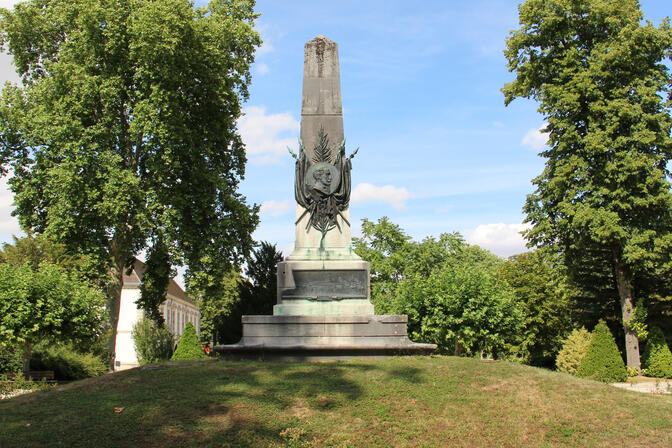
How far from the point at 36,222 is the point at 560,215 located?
20.8 metres

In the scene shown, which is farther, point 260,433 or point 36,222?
point 36,222

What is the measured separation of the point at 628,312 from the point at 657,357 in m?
2.22

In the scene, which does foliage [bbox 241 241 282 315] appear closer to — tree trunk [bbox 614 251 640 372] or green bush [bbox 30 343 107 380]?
green bush [bbox 30 343 107 380]

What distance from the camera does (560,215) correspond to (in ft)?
78.6

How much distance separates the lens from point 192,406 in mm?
8422

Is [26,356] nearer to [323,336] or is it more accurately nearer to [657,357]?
[323,336]

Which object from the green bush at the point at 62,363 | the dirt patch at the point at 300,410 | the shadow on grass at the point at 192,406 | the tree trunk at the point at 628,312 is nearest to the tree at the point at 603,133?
the tree trunk at the point at 628,312

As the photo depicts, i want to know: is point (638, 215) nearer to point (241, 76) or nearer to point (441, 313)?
point (441, 313)

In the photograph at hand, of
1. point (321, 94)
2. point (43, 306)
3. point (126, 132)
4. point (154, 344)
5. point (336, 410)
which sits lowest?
point (154, 344)

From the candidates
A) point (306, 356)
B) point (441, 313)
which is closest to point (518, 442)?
point (306, 356)

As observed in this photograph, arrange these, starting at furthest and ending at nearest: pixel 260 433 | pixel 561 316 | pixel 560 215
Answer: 1. pixel 561 316
2. pixel 560 215
3. pixel 260 433

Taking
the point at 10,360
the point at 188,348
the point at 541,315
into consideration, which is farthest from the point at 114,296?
the point at 541,315

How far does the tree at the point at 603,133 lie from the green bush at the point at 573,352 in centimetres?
203

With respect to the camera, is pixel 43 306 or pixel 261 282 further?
pixel 261 282
